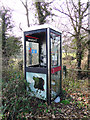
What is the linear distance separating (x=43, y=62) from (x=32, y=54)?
0.54 m

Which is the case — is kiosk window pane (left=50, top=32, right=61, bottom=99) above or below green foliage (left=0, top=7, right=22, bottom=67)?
below

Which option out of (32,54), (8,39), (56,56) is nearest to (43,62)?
(32,54)

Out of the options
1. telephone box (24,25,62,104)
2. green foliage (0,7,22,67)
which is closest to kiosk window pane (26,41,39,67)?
telephone box (24,25,62,104)

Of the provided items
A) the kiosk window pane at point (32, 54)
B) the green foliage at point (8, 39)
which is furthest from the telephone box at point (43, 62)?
the green foliage at point (8, 39)

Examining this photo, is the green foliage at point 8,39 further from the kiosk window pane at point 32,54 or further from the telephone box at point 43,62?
the telephone box at point 43,62

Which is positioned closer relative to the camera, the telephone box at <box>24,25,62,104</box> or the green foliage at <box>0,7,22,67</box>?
the telephone box at <box>24,25,62,104</box>

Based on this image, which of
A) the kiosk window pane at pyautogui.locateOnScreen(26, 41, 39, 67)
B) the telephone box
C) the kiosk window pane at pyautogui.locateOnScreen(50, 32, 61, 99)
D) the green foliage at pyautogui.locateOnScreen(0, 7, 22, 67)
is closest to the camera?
the telephone box

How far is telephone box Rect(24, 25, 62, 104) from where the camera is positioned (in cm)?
248

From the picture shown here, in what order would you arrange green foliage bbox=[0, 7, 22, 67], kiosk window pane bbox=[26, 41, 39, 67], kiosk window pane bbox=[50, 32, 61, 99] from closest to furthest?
kiosk window pane bbox=[50, 32, 61, 99], kiosk window pane bbox=[26, 41, 39, 67], green foliage bbox=[0, 7, 22, 67]

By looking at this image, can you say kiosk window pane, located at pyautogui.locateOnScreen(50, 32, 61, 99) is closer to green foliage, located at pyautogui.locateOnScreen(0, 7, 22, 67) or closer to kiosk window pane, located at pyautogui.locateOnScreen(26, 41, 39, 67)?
kiosk window pane, located at pyautogui.locateOnScreen(26, 41, 39, 67)

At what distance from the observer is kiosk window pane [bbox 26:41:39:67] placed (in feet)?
11.1

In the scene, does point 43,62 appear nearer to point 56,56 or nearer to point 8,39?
point 56,56

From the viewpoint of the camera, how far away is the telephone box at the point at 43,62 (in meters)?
2.48

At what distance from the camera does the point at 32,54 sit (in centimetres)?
356
